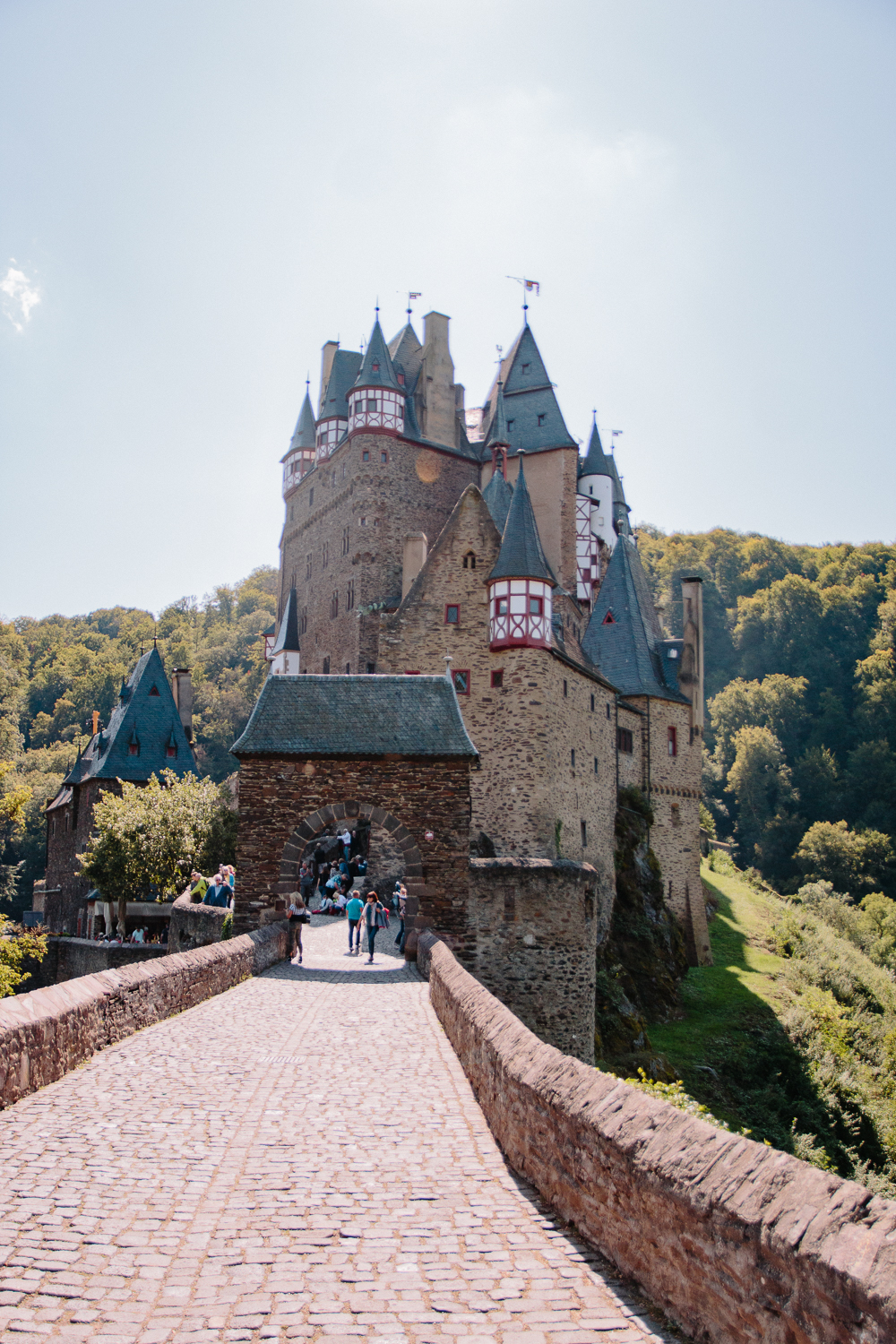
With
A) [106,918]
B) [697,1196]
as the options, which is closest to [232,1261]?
[697,1196]

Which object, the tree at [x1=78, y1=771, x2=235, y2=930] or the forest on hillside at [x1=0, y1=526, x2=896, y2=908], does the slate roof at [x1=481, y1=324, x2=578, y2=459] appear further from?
the forest on hillside at [x1=0, y1=526, x2=896, y2=908]

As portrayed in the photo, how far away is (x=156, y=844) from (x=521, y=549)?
13768 mm

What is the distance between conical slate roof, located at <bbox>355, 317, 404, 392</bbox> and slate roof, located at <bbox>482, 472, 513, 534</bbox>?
8312mm

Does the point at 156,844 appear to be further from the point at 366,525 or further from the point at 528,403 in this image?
the point at 528,403

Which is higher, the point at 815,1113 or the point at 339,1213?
the point at 339,1213

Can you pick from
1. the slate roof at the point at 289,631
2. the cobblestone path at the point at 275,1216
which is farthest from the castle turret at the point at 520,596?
the cobblestone path at the point at 275,1216

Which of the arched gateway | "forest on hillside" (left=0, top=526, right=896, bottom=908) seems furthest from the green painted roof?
the arched gateway

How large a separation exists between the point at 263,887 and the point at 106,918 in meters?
19.8

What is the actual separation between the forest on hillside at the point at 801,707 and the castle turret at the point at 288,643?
30.7 metres

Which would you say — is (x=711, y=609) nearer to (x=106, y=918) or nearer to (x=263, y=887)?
(x=106, y=918)

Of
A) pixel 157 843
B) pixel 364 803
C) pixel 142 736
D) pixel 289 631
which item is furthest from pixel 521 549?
pixel 289 631

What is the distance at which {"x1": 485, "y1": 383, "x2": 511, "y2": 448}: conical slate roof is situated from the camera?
4694cm

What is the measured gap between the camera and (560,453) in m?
44.8

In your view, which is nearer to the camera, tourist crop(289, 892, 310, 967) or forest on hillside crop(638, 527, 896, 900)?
tourist crop(289, 892, 310, 967)
